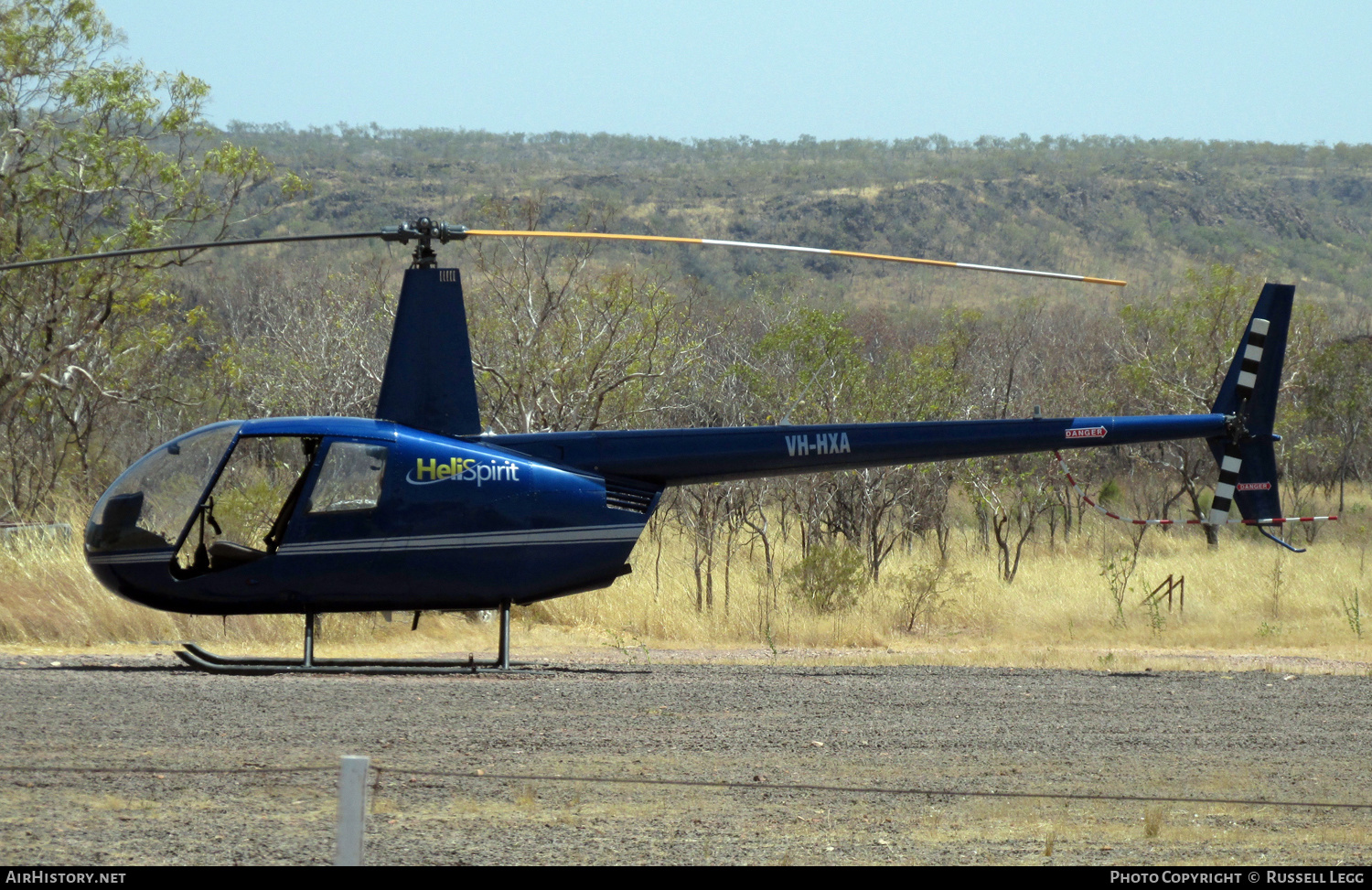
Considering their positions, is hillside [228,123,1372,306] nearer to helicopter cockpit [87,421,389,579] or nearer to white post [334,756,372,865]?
helicopter cockpit [87,421,389,579]

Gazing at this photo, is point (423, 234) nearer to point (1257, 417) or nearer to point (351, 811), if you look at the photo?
point (351, 811)

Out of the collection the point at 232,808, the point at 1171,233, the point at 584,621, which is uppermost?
the point at 1171,233

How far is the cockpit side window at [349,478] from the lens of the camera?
373 inches

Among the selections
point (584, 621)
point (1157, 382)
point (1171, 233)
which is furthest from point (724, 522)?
point (1171, 233)

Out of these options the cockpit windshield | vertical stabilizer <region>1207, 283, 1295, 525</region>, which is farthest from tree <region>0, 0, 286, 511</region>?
vertical stabilizer <region>1207, 283, 1295, 525</region>

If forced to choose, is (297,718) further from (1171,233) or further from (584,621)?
(1171,233)

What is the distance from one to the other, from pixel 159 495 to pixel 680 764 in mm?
5033

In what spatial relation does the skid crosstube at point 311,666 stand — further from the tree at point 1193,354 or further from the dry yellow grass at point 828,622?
the tree at point 1193,354

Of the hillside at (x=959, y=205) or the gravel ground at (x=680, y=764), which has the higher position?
the hillside at (x=959, y=205)

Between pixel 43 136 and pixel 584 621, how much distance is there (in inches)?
465

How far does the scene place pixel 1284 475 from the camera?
1319 inches

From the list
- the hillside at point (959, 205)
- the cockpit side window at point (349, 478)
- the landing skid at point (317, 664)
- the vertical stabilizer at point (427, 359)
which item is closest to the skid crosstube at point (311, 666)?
the landing skid at point (317, 664)

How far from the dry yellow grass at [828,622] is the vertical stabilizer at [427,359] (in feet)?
10.9
